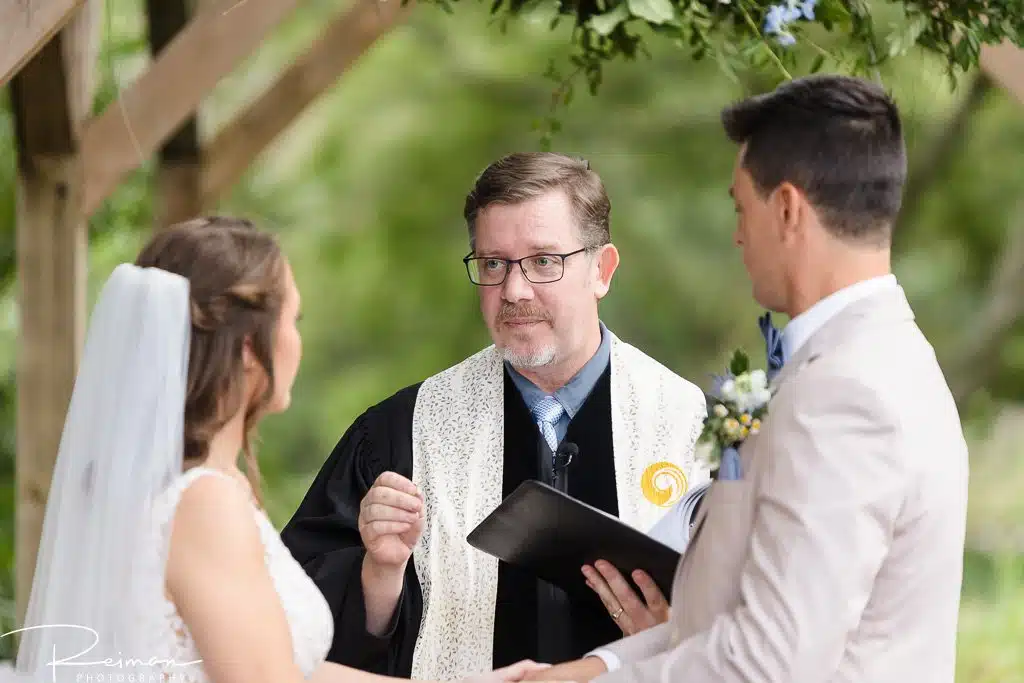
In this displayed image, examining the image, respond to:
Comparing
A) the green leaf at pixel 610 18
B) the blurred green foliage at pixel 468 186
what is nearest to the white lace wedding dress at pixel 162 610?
the green leaf at pixel 610 18

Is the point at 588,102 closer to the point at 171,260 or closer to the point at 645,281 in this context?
the point at 645,281

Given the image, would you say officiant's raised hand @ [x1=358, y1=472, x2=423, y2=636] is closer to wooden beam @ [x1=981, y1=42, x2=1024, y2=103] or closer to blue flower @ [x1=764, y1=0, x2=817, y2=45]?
blue flower @ [x1=764, y1=0, x2=817, y2=45]

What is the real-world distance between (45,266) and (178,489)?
103 inches

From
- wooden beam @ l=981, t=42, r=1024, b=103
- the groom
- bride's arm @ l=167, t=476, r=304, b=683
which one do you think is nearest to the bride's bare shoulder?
bride's arm @ l=167, t=476, r=304, b=683

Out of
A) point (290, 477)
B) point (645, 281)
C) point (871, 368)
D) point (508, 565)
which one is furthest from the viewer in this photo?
point (290, 477)

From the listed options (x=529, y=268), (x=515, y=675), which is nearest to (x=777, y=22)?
(x=529, y=268)

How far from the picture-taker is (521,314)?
10.9 feet

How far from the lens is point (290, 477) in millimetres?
10602

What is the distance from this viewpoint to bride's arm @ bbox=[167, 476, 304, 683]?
226cm

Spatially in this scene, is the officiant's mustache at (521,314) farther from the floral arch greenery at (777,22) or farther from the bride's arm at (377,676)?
the bride's arm at (377,676)

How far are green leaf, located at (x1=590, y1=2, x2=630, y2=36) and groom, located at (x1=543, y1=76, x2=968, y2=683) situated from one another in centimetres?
79

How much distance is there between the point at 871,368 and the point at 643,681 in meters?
0.68

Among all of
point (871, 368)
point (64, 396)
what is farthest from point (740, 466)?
point (64, 396)

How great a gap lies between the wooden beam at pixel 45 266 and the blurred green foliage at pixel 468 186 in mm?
4175
